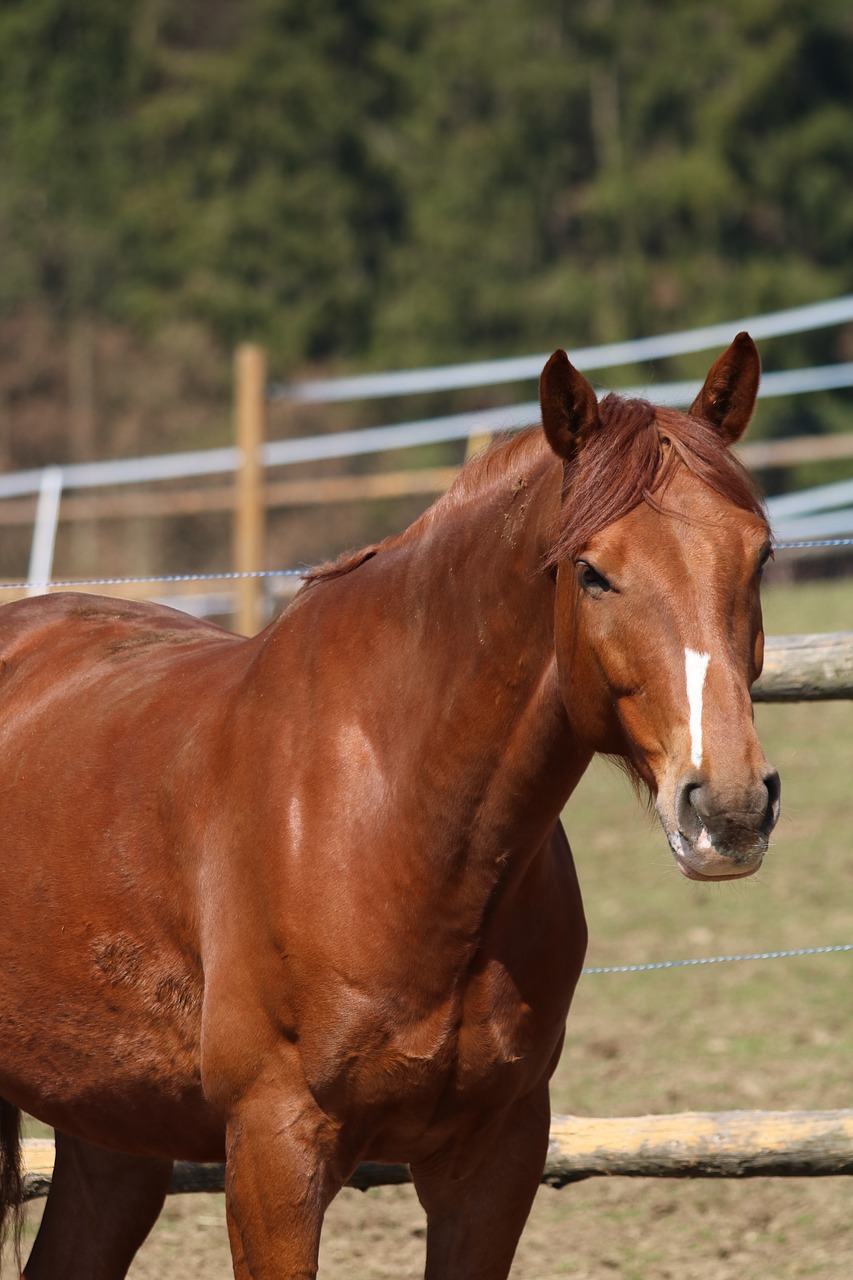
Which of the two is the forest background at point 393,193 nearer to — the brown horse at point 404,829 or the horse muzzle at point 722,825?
the brown horse at point 404,829

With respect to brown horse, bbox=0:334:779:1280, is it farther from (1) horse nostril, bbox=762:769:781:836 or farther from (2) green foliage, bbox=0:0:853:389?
(2) green foliage, bbox=0:0:853:389

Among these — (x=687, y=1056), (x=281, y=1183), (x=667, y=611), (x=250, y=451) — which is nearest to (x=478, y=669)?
(x=667, y=611)

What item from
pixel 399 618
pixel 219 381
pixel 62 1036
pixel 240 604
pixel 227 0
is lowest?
pixel 62 1036

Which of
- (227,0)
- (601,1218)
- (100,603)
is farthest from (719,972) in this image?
(227,0)

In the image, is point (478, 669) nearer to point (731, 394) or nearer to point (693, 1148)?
point (731, 394)

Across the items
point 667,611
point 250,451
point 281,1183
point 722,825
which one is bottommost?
point 281,1183

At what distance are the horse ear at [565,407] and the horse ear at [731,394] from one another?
0.19 meters

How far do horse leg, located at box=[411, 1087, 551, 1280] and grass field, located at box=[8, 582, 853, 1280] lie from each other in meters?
0.48

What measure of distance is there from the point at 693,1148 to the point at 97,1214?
1157 mm

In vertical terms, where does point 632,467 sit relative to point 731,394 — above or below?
below

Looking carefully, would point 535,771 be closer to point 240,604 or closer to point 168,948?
point 168,948

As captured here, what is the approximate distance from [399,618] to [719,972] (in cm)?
350

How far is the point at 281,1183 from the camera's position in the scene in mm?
2158

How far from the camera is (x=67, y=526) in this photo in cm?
2094
